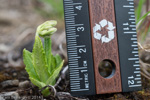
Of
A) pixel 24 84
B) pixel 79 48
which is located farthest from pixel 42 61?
pixel 24 84

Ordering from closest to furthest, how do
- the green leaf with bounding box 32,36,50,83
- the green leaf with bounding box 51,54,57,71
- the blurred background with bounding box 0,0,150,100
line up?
the green leaf with bounding box 32,36,50,83
the green leaf with bounding box 51,54,57,71
the blurred background with bounding box 0,0,150,100

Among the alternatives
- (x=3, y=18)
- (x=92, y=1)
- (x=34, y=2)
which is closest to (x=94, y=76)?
(x=92, y=1)

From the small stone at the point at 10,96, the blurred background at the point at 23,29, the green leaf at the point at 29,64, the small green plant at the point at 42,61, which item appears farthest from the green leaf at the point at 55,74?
the blurred background at the point at 23,29

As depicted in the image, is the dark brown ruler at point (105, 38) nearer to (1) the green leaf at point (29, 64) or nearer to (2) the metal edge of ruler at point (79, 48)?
(2) the metal edge of ruler at point (79, 48)

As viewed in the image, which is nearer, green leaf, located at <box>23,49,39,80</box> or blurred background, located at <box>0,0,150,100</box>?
green leaf, located at <box>23,49,39,80</box>

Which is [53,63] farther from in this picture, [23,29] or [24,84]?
[23,29]

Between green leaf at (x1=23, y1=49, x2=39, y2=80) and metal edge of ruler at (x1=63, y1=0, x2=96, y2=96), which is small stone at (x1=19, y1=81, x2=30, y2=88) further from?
metal edge of ruler at (x1=63, y1=0, x2=96, y2=96)

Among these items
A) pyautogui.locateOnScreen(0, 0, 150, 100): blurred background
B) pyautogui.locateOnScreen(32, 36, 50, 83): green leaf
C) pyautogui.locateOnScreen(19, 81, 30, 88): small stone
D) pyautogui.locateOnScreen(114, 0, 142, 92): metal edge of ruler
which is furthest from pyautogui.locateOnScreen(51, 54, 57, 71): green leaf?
pyautogui.locateOnScreen(114, 0, 142, 92): metal edge of ruler
